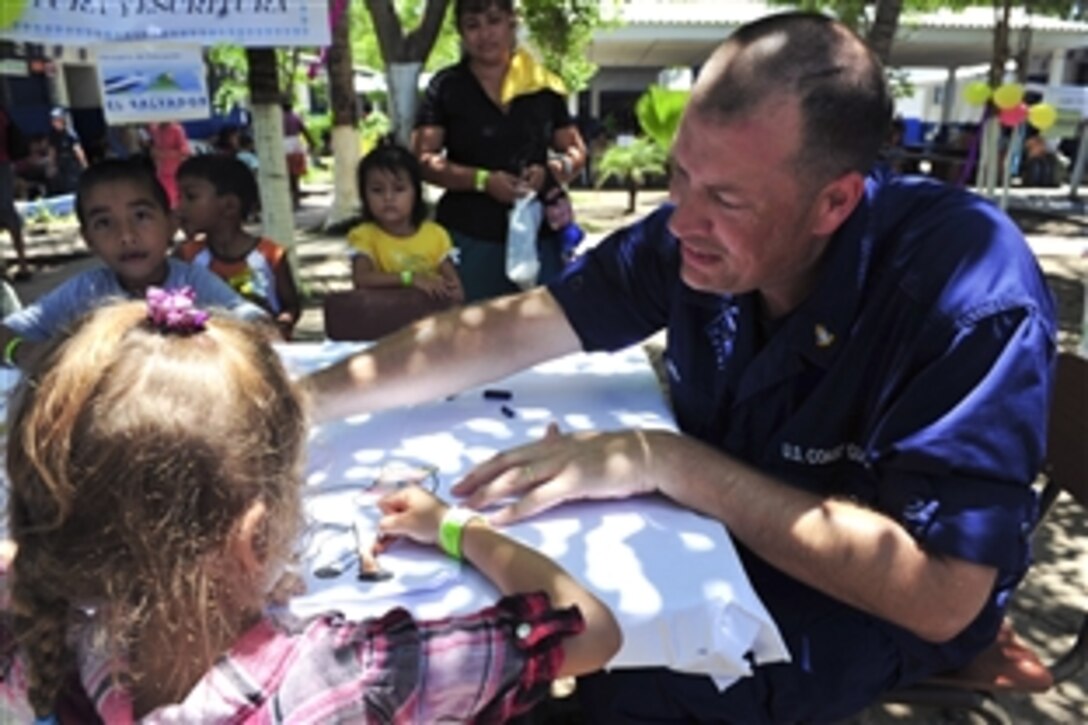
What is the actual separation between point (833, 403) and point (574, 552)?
1.60 feet

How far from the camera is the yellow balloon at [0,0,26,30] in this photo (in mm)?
3648

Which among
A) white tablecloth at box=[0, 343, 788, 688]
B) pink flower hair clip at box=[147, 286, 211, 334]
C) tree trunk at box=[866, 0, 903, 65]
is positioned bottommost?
white tablecloth at box=[0, 343, 788, 688]

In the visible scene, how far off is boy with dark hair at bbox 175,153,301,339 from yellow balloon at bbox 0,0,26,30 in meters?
1.05

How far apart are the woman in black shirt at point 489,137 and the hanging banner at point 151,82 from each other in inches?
54.8

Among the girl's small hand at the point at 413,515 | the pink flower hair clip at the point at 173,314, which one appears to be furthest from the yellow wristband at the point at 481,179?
the pink flower hair clip at the point at 173,314

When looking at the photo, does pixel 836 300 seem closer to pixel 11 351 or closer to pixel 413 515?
pixel 413 515

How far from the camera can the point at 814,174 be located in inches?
56.0

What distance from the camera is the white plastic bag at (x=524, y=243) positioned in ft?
11.7

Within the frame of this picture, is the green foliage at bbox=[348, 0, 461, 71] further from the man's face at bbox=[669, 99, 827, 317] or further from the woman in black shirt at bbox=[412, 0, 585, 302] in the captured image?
the man's face at bbox=[669, 99, 827, 317]

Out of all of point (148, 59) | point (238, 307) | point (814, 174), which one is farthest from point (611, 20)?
point (814, 174)

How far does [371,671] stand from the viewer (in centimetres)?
102

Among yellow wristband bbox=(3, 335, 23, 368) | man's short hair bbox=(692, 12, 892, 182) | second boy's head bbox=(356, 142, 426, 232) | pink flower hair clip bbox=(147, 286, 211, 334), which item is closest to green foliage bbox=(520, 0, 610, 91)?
second boy's head bbox=(356, 142, 426, 232)

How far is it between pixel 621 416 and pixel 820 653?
632 millimetres

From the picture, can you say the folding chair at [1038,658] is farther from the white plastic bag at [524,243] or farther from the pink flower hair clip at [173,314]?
the white plastic bag at [524,243]
